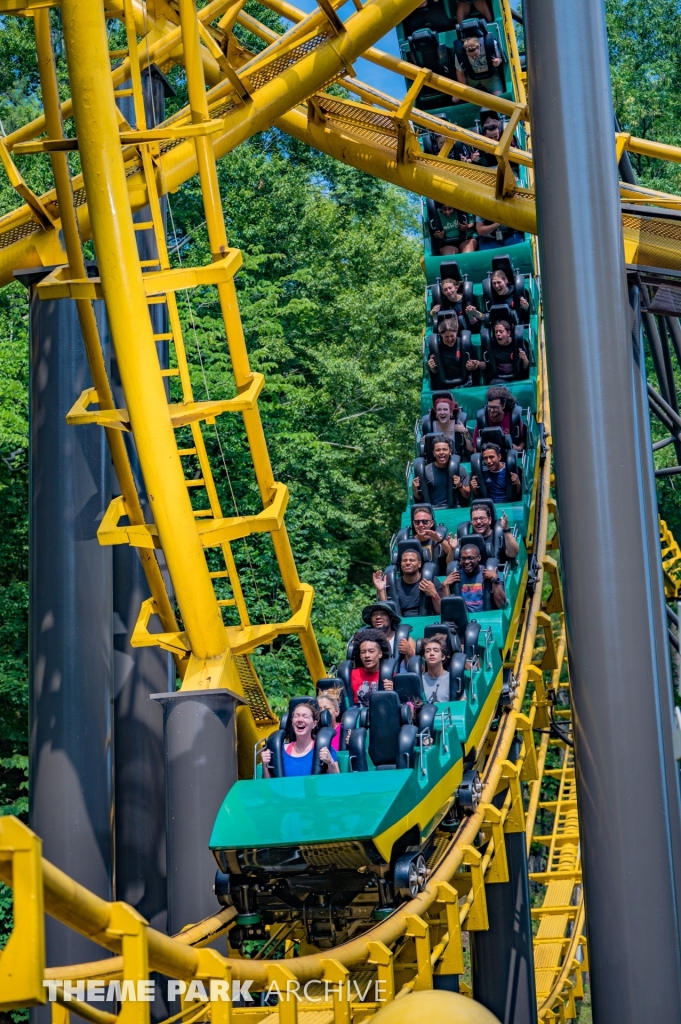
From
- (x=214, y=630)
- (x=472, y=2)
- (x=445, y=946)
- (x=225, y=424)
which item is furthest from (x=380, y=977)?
(x=225, y=424)

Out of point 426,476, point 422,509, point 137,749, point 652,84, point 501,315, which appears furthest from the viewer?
point 652,84

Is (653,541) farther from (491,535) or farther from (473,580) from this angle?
(491,535)

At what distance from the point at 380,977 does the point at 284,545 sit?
106 inches

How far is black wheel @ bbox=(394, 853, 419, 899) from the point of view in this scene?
218 inches

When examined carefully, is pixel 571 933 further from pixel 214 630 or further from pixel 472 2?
pixel 472 2

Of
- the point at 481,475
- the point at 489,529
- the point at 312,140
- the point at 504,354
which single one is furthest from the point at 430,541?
the point at 504,354

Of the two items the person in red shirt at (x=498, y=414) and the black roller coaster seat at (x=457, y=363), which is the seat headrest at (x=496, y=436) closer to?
the person in red shirt at (x=498, y=414)

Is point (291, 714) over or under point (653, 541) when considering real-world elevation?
under

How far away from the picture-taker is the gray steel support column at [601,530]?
14.6 ft

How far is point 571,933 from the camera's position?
10977 millimetres

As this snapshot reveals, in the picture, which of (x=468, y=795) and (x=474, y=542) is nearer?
(x=468, y=795)

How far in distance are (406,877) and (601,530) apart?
186cm

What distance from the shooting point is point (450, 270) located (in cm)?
1298

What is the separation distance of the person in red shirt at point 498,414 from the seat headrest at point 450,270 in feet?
7.81
